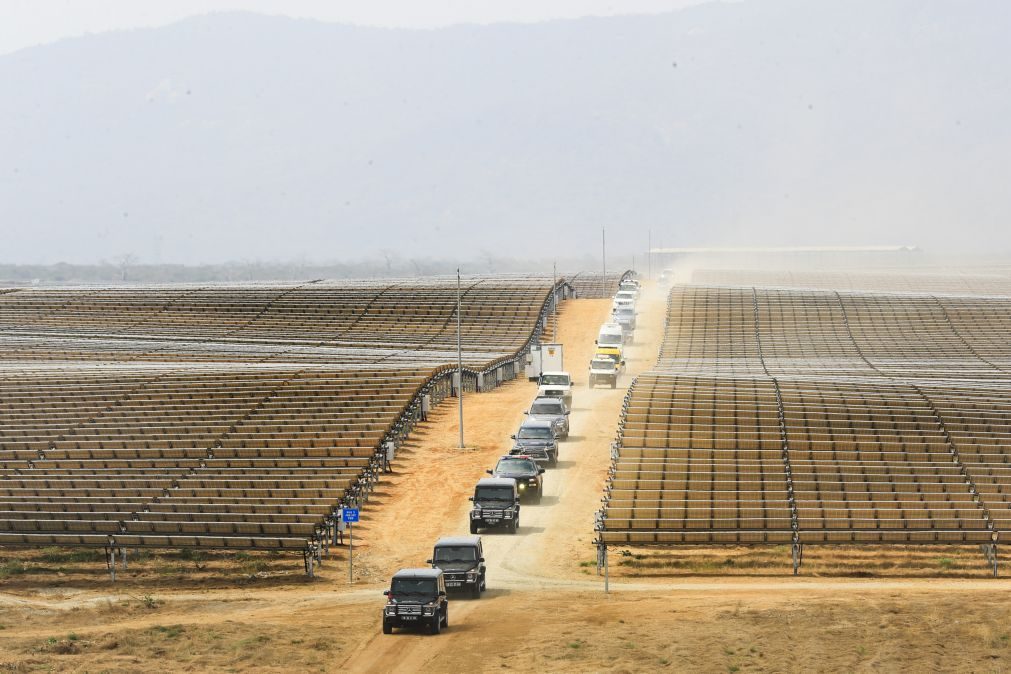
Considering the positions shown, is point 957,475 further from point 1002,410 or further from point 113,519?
point 113,519

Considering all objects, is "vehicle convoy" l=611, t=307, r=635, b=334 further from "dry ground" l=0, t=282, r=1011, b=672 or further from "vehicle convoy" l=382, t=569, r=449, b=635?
"vehicle convoy" l=382, t=569, r=449, b=635

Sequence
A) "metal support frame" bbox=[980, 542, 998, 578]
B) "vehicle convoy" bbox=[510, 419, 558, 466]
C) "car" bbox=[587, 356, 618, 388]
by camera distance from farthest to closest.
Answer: "car" bbox=[587, 356, 618, 388] → "vehicle convoy" bbox=[510, 419, 558, 466] → "metal support frame" bbox=[980, 542, 998, 578]

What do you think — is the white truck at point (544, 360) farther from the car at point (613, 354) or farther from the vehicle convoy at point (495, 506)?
the vehicle convoy at point (495, 506)

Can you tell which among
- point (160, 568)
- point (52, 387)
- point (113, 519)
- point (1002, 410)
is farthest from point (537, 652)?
point (52, 387)

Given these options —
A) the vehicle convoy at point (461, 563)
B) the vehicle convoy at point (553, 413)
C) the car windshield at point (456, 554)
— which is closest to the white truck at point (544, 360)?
the vehicle convoy at point (553, 413)

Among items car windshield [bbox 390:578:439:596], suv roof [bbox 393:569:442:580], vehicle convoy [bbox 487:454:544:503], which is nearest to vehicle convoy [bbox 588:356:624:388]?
vehicle convoy [bbox 487:454:544:503]

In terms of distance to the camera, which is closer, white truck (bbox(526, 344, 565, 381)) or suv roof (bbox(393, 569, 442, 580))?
suv roof (bbox(393, 569, 442, 580))

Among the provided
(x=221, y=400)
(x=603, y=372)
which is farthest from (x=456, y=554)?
(x=603, y=372)
